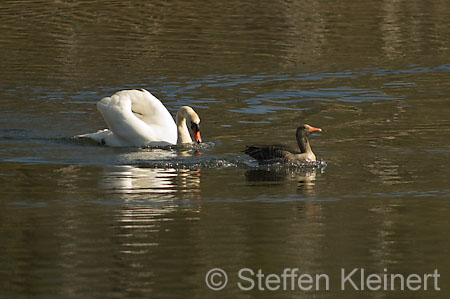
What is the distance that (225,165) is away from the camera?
14531mm

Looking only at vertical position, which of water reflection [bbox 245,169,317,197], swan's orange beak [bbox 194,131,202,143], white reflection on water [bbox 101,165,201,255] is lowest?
swan's orange beak [bbox 194,131,202,143]

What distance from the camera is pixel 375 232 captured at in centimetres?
1043

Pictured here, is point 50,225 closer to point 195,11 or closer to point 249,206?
point 249,206

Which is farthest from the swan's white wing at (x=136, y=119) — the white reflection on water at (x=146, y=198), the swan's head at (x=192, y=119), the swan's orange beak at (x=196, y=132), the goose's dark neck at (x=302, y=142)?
the goose's dark neck at (x=302, y=142)

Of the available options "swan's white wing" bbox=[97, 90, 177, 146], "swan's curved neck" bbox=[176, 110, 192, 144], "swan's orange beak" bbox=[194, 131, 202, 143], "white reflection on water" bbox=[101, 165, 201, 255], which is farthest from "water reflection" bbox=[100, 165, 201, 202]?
"swan's curved neck" bbox=[176, 110, 192, 144]

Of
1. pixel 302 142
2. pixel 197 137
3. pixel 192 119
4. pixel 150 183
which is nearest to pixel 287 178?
pixel 302 142

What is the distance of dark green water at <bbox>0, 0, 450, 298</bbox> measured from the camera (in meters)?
9.35

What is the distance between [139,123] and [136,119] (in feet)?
0.29

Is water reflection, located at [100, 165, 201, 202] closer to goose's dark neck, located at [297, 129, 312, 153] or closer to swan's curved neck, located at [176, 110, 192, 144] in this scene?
goose's dark neck, located at [297, 129, 312, 153]

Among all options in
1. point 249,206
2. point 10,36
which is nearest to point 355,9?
point 10,36

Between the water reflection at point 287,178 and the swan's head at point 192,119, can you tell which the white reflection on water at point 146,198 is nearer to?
the water reflection at point 287,178

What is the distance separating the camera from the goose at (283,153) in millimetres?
14047

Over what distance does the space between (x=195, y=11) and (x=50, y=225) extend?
26.2 m

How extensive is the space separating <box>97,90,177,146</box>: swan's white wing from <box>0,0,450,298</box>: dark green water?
0.38 m
